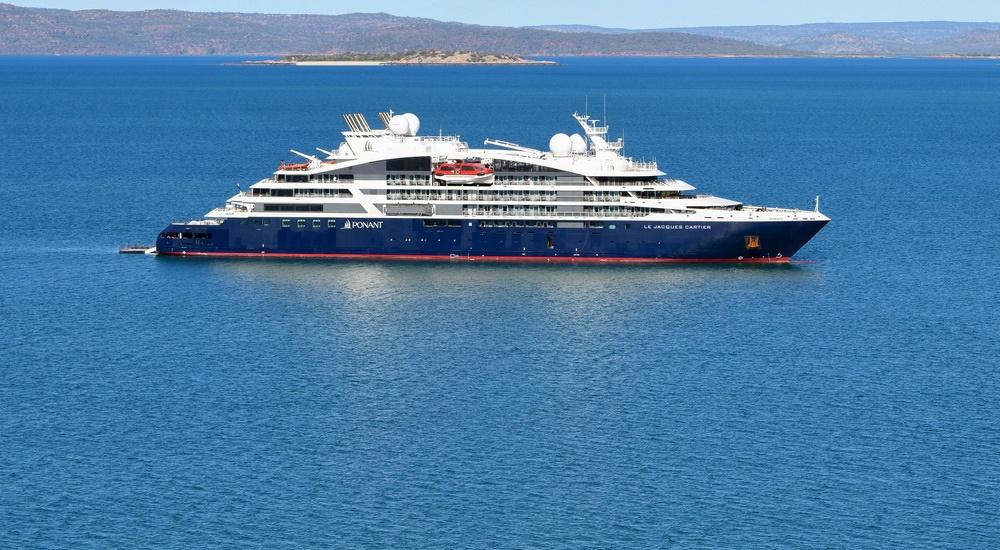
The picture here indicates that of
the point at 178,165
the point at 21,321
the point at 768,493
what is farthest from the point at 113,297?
the point at 178,165

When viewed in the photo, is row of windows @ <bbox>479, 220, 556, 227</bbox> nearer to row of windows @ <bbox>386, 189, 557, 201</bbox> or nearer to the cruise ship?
the cruise ship

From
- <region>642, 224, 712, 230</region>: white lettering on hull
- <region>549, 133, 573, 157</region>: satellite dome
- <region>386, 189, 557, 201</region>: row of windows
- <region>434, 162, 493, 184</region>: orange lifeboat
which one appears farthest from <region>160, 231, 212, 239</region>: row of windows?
<region>642, 224, 712, 230</region>: white lettering on hull

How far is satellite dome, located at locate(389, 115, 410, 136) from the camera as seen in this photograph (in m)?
102

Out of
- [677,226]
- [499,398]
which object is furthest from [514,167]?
[499,398]

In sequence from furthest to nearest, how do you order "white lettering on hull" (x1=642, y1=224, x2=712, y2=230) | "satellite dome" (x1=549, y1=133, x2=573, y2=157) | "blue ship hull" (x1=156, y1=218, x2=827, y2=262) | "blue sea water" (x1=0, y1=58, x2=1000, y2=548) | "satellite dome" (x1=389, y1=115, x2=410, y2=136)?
"satellite dome" (x1=389, y1=115, x2=410, y2=136)
"satellite dome" (x1=549, y1=133, x2=573, y2=157)
"blue ship hull" (x1=156, y1=218, x2=827, y2=262)
"white lettering on hull" (x1=642, y1=224, x2=712, y2=230)
"blue sea water" (x1=0, y1=58, x2=1000, y2=548)

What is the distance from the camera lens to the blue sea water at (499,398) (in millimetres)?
52812

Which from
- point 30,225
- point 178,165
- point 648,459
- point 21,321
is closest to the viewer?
point 648,459

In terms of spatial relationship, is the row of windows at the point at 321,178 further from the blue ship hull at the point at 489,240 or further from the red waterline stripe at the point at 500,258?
the red waterline stripe at the point at 500,258

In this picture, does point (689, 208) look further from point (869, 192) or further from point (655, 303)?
point (869, 192)

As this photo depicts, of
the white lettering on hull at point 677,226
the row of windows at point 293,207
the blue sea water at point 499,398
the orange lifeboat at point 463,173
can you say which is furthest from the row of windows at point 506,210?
the row of windows at point 293,207

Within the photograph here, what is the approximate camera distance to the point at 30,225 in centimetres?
11062

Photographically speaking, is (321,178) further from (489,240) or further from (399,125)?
(489,240)

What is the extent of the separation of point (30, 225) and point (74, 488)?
2351 inches

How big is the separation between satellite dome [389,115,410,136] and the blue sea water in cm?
1059
